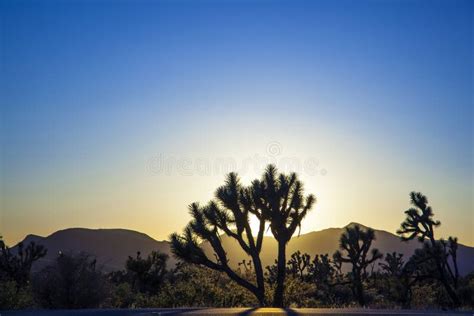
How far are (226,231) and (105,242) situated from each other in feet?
419

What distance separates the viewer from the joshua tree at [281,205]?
2192 cm

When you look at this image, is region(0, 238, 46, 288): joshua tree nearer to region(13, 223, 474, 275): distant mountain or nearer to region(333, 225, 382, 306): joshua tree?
region(333, 225, 382, 306): joshua tree

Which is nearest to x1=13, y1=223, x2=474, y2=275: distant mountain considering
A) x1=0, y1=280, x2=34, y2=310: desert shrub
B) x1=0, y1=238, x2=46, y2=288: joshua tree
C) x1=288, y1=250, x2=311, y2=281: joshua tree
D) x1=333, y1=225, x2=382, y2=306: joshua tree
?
x1=288, y1=250, x2=311, y2=281: joshua tree

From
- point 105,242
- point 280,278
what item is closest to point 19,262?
point 280,278

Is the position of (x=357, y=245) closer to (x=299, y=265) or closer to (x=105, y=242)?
(x=299, y=265)

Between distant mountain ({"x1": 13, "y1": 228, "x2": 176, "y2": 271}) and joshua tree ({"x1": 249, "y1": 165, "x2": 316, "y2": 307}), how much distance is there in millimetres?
110894

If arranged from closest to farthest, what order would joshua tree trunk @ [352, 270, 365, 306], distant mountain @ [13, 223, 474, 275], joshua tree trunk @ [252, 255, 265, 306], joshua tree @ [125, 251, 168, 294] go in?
joshua tree trunk @ [252, 255, 265, 306]
joshua tree trunk @ [352, 270, 365, 306]
joshua tree @ [125, 251, 168, 294]
distant mountain @ [13, 223, 474, 275]

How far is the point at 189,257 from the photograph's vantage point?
23250 millimetres

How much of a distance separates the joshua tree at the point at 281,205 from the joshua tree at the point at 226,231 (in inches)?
16.0

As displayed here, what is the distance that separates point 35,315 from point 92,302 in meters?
6.35

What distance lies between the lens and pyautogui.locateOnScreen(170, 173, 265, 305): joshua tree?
22.4 m

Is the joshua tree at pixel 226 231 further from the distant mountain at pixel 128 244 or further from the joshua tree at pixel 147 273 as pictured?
the distant mountain at pixel 128 244

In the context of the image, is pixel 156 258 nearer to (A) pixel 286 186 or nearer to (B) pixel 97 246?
(A) pixel 286 186

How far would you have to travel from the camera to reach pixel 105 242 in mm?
144375
